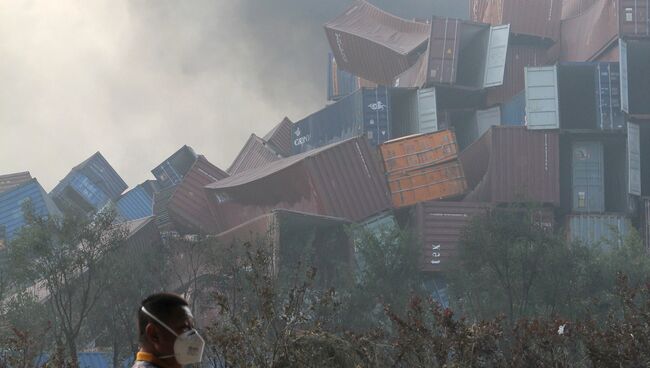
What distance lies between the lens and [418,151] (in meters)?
47.4

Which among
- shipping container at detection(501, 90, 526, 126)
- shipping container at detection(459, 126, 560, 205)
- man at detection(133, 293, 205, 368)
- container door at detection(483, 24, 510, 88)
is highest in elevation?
man at detection(133, 293, 205, 368)

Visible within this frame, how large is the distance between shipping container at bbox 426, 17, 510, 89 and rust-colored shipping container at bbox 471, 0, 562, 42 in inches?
182

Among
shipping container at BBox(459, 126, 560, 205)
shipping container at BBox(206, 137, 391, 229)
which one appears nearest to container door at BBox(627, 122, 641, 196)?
shipping container at BBox(459, 126, 560, 205)

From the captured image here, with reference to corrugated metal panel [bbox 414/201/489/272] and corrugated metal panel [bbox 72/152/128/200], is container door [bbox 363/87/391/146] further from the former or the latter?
corrugated metal panel [bbox 72/152/128/200]

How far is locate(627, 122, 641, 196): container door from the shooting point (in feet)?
161

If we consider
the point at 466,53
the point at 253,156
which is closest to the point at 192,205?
the point at 253,156

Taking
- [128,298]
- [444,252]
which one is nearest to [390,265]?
[444,252]

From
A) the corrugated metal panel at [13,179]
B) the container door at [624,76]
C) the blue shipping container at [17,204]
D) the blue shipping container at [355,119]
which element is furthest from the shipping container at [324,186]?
the corrugated metal panel at [13,179]

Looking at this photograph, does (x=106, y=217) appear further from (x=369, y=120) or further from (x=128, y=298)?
(x=369, y=120)

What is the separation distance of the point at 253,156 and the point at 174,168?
486cm

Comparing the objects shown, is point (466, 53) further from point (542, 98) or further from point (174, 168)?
point (174, 168)

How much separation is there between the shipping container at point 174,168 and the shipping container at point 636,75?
26.0m

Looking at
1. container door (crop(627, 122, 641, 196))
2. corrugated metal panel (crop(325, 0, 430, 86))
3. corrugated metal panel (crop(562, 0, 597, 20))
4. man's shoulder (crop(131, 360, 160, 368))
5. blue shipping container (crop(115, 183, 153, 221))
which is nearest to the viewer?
man's shoulder (crop(131, 360, 160, 368))

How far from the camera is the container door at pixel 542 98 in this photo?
163 feet
